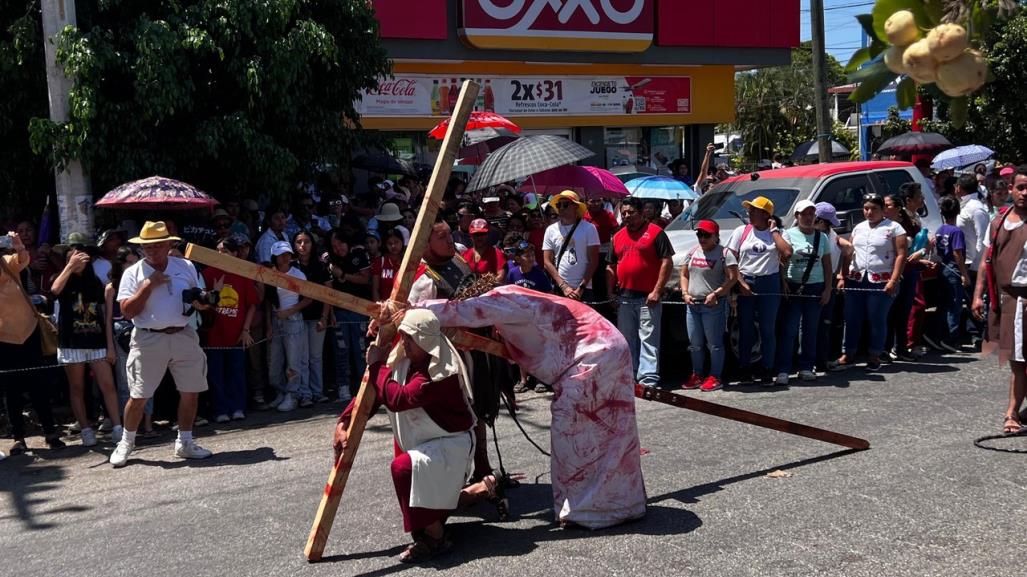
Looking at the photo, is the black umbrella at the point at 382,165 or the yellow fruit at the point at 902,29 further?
the black umbrella at the point at 382,165

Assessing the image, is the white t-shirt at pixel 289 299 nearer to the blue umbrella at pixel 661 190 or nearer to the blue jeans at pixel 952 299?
the blue umbrella at pixel 661 190

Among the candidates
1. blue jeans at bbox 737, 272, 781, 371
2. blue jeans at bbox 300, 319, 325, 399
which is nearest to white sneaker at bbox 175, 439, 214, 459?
blue jeans at bbox 300, 319, 325, 399

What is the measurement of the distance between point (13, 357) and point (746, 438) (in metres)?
5.93

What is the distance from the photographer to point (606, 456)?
605 centimetres

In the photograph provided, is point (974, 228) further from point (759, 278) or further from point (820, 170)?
point (759, 278)

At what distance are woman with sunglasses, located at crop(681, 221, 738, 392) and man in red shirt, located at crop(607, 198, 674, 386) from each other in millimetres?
268

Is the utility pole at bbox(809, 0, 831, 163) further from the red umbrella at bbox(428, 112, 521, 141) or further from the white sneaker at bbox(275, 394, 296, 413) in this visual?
the white sneaker at bbox(275, 394, 296, 413)

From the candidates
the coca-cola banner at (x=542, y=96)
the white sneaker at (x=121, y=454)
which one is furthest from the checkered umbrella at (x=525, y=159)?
the coca-cola banner at (x=542, y=96)

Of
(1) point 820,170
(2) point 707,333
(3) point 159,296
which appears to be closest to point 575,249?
(2) point 707,333

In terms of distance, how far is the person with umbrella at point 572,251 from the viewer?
1065 centimetres

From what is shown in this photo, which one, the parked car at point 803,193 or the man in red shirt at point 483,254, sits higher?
the parked car at point 803,193

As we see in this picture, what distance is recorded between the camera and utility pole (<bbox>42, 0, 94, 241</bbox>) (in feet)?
33.6

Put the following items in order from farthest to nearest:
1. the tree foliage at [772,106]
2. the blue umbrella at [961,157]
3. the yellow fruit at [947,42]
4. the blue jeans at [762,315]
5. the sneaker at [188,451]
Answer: the tree foliage at [772,106]
the blue umbrella at [961,157]
the blue jeans at [762,315]
the sneaker at [188,451]
the yellow fruit at [947,42]

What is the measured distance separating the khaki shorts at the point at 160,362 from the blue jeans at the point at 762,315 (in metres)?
5.08
